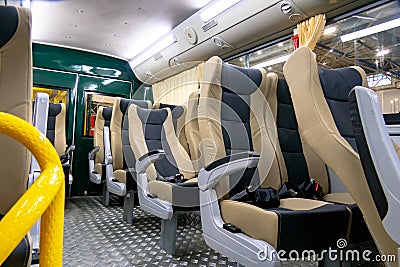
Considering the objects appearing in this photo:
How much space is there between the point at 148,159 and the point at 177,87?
10.8 ft

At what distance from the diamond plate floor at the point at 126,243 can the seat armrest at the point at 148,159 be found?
2.02 ft

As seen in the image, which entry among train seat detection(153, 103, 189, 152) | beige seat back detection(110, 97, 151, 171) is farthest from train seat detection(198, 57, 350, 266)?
beige seat back detection(110, 97, 151, 171)

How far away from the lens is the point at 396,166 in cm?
67

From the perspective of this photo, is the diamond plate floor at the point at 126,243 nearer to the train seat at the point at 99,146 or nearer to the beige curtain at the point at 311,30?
the train seat at the point at 99,146

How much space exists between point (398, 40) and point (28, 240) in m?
3.38

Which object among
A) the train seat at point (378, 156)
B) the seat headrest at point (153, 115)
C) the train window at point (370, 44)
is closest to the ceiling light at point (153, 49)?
the seat headrest at point (153, 115)

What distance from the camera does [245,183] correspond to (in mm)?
1653

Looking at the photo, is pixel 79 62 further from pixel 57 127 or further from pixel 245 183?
pixel 245 183

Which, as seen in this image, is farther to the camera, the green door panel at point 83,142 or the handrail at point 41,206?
the green door panel at point 83,142

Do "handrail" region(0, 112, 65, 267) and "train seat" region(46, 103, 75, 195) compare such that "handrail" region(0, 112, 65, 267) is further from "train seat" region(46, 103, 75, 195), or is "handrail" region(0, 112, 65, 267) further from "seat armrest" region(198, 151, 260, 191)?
"train seat" region(46, 103, 75, 195)

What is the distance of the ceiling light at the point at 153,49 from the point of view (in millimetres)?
4749

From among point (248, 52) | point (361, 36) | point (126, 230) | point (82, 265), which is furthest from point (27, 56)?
point (248, 52)

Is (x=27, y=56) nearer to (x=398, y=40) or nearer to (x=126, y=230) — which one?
(x=126, y=230)

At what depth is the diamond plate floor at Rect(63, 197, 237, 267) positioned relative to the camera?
2082 mm
